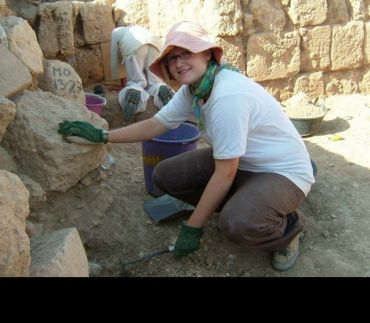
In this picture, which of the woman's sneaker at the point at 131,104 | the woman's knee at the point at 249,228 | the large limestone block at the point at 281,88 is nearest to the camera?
the woman's knee at the point at 249,228

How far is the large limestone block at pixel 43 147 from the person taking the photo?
8.34 ft

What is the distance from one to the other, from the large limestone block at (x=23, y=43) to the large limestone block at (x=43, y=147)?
228mm

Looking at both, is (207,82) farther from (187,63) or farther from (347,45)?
(347,45)

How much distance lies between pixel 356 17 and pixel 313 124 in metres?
1.48

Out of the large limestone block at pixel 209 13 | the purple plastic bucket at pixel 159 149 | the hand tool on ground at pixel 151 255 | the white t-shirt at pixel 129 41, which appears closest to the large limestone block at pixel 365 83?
the large limestone block at pixel 209 13

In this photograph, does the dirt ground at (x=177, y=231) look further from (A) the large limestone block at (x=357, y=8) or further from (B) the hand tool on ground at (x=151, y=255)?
(A) the large limestone block at (x=357, y=8)

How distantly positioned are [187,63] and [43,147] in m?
0.98

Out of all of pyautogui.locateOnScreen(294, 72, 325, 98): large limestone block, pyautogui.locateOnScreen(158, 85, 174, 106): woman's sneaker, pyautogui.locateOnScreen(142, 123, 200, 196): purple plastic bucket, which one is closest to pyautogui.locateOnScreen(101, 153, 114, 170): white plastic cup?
pyautogui.locateOnScreen(142, 123, 200, 196): purple plastic bucket

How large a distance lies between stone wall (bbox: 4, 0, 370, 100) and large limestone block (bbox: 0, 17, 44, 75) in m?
1.88

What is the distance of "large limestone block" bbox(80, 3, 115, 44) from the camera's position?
5.15m

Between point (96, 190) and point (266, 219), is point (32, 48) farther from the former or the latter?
point (266, 219)

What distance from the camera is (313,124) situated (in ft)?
14.9

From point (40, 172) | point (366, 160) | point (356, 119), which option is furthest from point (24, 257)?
point (356, 119)
